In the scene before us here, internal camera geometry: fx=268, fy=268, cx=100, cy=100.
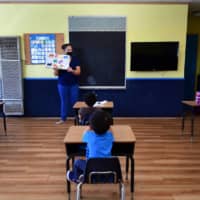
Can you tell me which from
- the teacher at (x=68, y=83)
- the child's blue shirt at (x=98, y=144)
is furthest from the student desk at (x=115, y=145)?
the teacher at (x=68, y=83)

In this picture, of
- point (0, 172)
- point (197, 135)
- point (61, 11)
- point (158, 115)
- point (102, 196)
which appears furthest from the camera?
point (158, 115)

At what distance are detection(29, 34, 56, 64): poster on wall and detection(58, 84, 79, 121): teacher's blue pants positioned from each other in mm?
844

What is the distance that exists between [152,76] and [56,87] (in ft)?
7.16

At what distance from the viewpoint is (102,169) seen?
6.84 feet

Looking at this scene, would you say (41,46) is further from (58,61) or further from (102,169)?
(102,169)

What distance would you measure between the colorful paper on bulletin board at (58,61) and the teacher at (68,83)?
0.11 meters

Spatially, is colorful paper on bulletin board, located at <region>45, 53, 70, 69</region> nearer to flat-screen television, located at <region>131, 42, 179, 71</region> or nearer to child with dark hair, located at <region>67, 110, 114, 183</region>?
flat-screen television, located at <region>131, 42, 179, 71</region>

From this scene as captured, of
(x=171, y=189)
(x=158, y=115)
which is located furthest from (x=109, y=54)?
(x=171, y=189)

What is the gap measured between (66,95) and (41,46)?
1.24 metres

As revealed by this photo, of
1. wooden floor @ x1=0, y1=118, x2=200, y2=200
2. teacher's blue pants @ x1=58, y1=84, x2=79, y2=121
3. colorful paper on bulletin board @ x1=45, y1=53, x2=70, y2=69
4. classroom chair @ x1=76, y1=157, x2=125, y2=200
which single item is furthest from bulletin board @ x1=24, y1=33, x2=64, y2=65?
classroom chair @ x1=76, y1=157, x2=125, y2=200

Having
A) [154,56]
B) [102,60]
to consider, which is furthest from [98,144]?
[154,56]

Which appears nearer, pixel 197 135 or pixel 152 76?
pixel 197 135

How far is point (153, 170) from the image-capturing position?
342 centimetres

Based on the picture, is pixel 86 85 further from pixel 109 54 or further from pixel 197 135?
pixel 197 135
